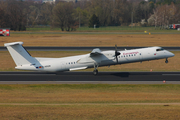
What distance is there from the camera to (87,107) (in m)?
21.8

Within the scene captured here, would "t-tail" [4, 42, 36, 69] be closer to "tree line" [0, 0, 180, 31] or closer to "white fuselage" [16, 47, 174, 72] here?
"white fuselage" [16, 47, 174, 72]

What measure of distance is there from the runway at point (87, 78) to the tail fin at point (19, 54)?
252cm

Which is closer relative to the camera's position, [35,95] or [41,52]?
[35,95]

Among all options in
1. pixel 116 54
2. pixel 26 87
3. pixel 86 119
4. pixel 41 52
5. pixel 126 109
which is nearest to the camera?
pixel 86 119

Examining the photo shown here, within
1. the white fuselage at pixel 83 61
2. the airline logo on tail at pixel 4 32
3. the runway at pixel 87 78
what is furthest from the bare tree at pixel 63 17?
the white fuselage at pixel 83 61

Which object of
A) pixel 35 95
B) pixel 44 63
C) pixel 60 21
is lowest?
pixel 35 95

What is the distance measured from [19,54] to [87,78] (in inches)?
419

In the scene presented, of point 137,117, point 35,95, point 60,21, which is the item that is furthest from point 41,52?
point 60,21

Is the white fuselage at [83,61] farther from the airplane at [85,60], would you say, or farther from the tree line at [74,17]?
the tree line at [74,17]

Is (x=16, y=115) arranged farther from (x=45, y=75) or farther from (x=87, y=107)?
(x=45, y=75)

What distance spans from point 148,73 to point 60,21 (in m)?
113

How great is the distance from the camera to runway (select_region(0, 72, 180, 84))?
32906 millimetres

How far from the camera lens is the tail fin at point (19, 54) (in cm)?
3328

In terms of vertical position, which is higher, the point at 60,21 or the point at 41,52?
the point at 60,21
